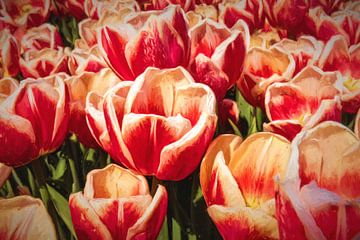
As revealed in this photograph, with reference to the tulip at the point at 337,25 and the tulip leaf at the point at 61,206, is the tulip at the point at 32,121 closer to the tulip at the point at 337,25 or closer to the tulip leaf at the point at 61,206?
the tulip leaf at the point at 61,206

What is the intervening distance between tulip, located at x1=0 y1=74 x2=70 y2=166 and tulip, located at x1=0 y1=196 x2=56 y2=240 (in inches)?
1.7

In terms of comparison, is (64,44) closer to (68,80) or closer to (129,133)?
(68,80)

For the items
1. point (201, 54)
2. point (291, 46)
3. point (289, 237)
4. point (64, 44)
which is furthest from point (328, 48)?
point (64, 44)

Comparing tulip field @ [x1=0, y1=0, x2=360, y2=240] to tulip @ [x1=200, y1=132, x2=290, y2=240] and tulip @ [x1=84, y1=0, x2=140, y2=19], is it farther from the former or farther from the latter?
tulip @ [x1=84, y1=0, x2=140, y2=19]

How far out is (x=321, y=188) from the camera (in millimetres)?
350

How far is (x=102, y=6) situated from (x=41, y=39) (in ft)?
0.36

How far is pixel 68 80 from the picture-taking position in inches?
19.9

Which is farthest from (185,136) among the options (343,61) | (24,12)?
(24,12)

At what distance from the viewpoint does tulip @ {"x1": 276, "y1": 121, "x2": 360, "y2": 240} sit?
1.10 feet

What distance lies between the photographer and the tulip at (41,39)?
2.16ft

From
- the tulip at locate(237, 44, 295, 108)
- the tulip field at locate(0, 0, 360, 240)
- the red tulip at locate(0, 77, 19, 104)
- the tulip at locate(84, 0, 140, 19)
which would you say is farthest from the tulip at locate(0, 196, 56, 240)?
the tulip at locate(84, 0, 140, 19)

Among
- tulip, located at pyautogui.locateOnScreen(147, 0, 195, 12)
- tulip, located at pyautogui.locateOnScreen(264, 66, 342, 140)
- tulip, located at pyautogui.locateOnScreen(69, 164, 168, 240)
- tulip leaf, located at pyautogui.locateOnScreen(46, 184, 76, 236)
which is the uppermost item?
tulip, located at pyautogui.locateOnScreen(147, 0, 195, 12)

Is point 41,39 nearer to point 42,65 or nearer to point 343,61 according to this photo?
point 42,65

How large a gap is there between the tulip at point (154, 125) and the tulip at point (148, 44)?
20 mm
